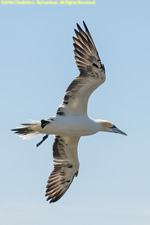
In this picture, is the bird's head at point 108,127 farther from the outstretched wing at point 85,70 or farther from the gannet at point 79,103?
the outstretched wing at point 85,70

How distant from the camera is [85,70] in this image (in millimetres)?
19500

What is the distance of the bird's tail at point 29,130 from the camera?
19.4 metres

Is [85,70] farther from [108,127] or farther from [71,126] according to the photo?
[108,127]

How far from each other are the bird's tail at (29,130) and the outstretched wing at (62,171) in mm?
1267

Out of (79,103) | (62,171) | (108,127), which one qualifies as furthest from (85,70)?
(62,171)

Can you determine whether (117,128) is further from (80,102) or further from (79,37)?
(79,37)

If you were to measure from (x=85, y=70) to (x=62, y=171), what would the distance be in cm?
381

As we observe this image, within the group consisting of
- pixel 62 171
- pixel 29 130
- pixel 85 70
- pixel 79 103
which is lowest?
pixel 62 171

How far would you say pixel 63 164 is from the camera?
2142cm

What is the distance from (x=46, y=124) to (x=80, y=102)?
4.22ft

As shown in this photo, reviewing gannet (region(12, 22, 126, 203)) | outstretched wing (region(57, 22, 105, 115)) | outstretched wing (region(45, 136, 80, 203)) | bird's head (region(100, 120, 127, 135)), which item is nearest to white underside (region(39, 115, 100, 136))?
gannet (region(12, 22, 126, 203))

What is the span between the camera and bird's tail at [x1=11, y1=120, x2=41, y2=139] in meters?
19.4

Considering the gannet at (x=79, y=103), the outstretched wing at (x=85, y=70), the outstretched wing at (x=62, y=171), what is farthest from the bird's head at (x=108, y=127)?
the outstretched wing at (x=85, y=70)

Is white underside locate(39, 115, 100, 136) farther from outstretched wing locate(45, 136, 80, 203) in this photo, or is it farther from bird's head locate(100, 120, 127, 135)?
outstretched wing locate(45, 136, 80, 203)
